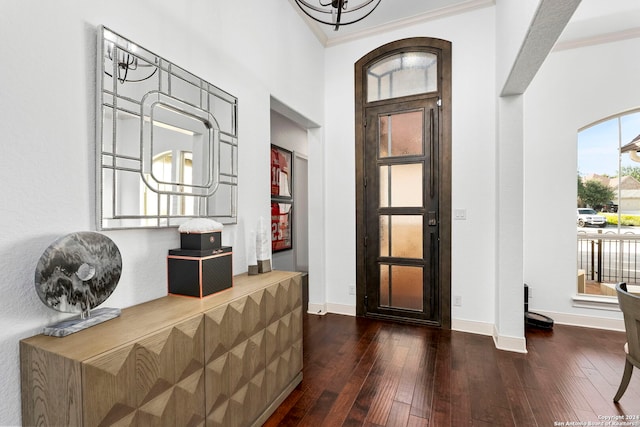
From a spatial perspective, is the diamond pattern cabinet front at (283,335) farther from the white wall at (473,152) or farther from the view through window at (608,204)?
the view through window at (608,204)

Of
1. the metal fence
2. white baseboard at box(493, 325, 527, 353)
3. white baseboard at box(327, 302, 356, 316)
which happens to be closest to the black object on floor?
white baseboard at box(493, 325, 527, 353)

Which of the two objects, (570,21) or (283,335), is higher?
(570,21)

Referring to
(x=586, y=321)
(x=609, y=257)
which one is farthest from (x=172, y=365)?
(x=609, y=257)

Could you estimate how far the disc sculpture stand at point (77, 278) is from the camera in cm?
109

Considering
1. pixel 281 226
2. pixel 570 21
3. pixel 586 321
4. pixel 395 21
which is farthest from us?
pixel 281 226

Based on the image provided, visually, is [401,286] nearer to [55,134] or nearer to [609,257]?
[609,257]

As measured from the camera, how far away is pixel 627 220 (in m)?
3.34

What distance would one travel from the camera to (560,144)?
10.9 feet

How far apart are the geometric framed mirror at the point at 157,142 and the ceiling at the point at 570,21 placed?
6.28 feet

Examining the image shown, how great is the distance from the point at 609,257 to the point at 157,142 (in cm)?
464

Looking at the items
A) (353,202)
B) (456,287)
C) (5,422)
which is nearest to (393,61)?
(353,202)

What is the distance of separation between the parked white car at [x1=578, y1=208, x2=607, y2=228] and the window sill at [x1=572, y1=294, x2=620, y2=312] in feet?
2.69

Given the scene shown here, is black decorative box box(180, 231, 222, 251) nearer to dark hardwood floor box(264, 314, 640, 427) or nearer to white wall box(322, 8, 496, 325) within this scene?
dark hardwood floor box(264, 314, 640, 427)

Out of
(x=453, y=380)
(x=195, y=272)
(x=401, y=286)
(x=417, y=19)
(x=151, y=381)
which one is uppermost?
(x=417, y=19)
